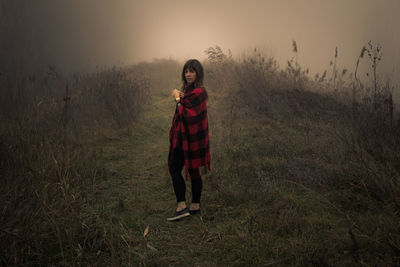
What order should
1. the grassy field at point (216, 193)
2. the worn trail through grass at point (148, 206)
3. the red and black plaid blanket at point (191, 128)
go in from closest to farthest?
the grassy field at point (216, 193) → the worn trail through grass at point (148, 206) → the red and black plaid blanket at point (191, 128)

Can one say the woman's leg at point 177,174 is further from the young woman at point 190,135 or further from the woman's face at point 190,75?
the woman's face at point 190,75

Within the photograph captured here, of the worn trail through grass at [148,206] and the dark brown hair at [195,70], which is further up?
the dark brown hair at [195,70]

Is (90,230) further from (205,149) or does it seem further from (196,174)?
(205,149)

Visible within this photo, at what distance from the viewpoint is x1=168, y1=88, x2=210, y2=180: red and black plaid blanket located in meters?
2.85

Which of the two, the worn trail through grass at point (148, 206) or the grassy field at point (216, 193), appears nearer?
the grassy field at point (216, 193)

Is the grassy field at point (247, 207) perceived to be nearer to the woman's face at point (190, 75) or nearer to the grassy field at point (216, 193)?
the grassy field at point (216, 193)

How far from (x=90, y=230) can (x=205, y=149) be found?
135cm

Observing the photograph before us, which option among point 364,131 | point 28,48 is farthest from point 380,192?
point 28,48

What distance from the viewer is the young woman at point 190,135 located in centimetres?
286

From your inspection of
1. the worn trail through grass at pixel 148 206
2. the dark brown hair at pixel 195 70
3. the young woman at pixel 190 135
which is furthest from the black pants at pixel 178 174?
the dark brown hair at pixel 195 70

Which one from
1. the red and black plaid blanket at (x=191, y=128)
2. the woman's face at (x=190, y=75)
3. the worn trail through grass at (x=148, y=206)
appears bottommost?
the worn trail through grass at (x=148, y=206)

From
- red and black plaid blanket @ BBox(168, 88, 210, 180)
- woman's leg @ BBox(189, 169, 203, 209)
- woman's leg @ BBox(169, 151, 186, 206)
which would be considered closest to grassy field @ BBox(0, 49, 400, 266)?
woman's leg @ BBox(189, 169, 203, 209)

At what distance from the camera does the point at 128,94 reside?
6879 mm

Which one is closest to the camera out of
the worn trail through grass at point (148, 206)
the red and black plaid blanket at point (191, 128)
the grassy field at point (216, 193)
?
the grassy field at point (216, 193)
